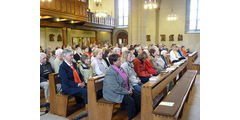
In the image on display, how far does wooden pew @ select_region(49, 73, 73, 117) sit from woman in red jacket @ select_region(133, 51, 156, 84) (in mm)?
1990

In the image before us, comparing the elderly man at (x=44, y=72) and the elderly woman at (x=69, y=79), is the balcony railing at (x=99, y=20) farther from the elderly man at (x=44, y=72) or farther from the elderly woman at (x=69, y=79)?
the elderly woman at (x=69, y=79)

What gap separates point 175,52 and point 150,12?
11.5 meters

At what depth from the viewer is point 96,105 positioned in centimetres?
345

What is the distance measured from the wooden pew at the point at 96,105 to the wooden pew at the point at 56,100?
664mm

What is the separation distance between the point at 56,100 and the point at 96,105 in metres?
1.11

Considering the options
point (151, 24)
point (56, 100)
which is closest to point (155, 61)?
point (56, 100)

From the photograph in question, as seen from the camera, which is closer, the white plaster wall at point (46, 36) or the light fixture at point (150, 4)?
the light fixture at point (150, 4)

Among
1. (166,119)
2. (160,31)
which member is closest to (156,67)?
(166,119)

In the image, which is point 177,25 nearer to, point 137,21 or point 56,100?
point 137,21

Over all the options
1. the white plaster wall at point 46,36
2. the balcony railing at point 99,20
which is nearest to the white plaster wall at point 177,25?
the balcony railing at point 99,20

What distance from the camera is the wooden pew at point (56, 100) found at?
12.7 ft
